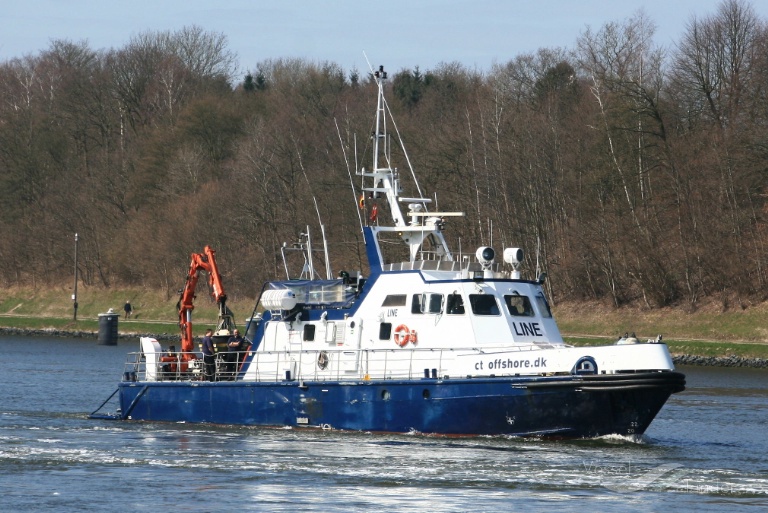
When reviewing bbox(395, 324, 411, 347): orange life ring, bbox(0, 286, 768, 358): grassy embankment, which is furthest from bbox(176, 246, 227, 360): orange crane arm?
bbox(0, 286, 768, 358): grassy embankment

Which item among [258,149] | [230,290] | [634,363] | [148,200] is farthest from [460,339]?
[148,200]

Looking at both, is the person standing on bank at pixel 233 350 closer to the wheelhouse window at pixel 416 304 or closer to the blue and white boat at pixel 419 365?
the blue and white boat at pixel 419 365

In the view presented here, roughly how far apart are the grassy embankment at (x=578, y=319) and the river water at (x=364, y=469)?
19.2m

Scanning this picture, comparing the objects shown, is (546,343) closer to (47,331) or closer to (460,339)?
(460,339)

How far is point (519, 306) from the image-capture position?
2755 cm

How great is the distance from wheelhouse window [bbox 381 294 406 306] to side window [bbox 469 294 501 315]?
5.13 ft

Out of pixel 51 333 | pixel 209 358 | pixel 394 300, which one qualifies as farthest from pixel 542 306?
pixel 51 333

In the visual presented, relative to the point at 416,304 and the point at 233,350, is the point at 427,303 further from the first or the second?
the point at 233,350

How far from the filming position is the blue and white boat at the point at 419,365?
997 inches

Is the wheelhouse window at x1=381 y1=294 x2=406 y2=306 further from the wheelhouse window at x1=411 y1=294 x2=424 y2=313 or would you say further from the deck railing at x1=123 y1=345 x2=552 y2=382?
the deck railing at x1=123 y1=345 x2=552 y2=382

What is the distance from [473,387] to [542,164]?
38074 millimetres

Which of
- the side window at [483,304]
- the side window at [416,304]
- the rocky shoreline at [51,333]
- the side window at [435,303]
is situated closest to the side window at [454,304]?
the side window at [435,303]

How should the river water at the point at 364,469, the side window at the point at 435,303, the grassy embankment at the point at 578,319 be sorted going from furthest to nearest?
the grassy embankment at the point at 578,319
the side window at the point at 435,303
the river water at the point at 364,469

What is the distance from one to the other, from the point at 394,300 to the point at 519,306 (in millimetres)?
2654
